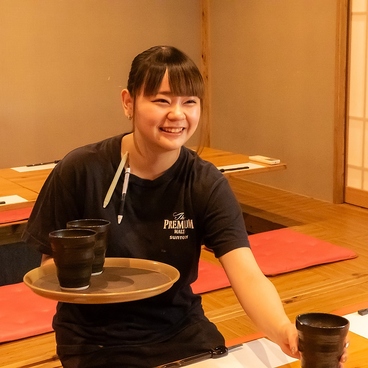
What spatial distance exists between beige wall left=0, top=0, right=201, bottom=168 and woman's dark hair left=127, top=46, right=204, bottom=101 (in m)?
3.51

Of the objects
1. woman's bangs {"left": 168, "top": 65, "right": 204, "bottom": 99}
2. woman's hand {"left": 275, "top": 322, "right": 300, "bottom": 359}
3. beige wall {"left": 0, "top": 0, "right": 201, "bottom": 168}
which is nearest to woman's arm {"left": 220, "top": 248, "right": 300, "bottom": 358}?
woman's hand {"left": 275, "top": 322, "right": 300, "bottom": 359}

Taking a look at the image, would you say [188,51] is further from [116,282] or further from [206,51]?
[116,282]

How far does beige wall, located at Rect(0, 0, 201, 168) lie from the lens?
15.8 feet

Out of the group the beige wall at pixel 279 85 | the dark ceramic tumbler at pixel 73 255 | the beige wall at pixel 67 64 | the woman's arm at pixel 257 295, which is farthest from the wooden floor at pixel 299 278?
the beige wall at pixel 67 64

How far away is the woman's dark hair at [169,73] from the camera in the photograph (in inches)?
57.2

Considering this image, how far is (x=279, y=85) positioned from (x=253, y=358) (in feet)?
12.5

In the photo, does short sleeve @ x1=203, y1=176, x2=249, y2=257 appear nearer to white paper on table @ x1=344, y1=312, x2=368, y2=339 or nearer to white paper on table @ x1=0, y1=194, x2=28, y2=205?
white paper on table @ x1=344, y1=312, x2=368, y2=339

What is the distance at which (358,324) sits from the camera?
139 cm

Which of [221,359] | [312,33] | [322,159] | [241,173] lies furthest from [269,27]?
[221,359]

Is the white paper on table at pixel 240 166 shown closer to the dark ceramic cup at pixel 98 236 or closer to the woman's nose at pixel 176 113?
the woman's nose at pixel 176 113

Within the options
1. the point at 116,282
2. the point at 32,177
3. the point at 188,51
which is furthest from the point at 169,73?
the point at 188,51

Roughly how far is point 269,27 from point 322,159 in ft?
3.42

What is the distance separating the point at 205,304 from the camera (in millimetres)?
2736

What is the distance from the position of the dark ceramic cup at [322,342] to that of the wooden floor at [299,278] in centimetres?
21
